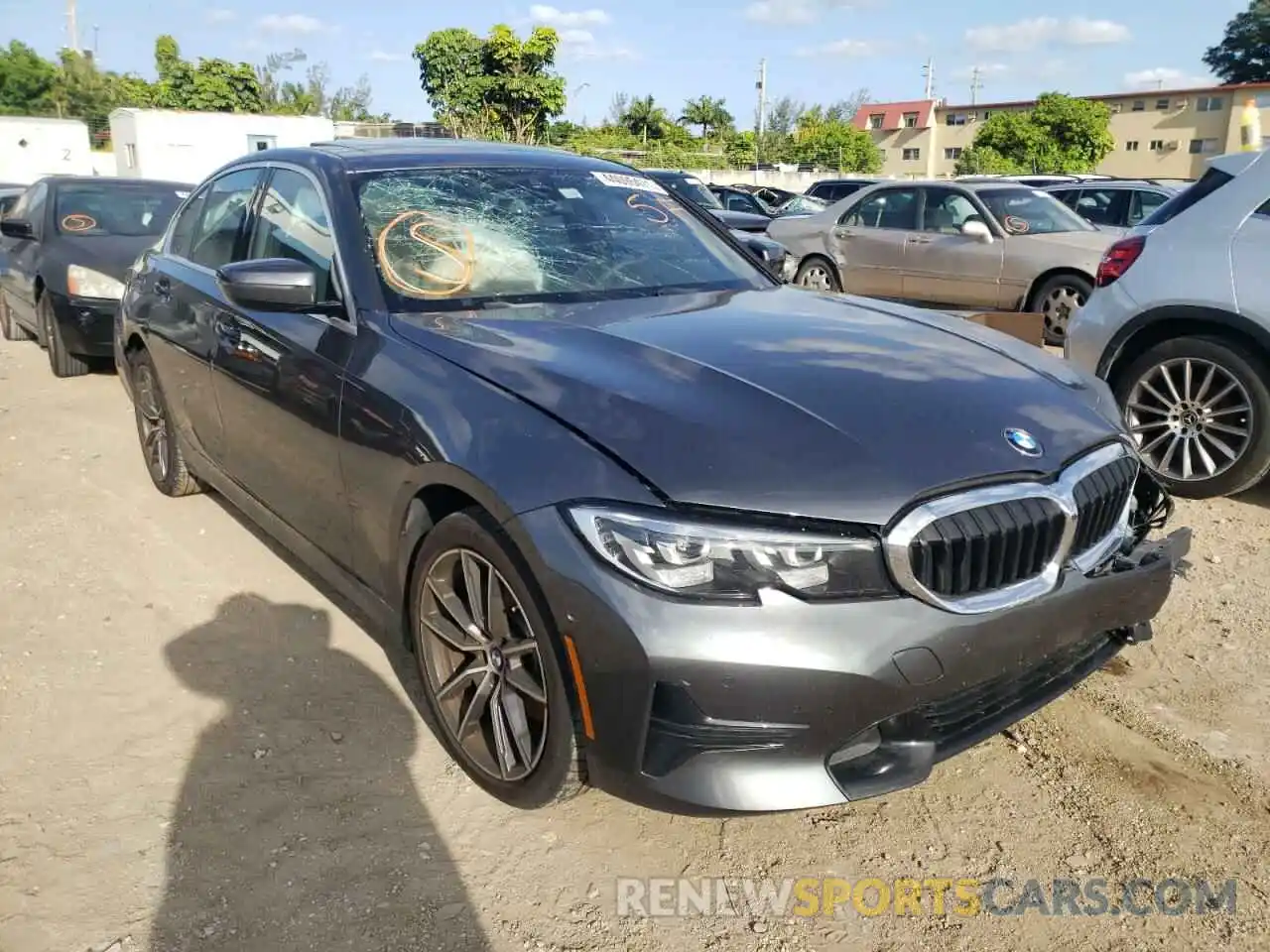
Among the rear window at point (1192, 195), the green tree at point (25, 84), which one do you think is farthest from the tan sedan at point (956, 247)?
the green tree at point (25, 84)

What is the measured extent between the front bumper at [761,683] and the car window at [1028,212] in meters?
8.71

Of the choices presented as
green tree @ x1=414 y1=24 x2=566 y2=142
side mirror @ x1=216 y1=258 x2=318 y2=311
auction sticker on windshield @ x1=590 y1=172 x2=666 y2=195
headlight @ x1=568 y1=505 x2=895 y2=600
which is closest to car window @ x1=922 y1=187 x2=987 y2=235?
auction sticker on windshield @ x1=590 y1=172 x2=666 y2=195

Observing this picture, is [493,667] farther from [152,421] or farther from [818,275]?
[818,275]

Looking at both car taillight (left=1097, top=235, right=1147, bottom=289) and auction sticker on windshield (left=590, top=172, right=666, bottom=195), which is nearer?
auction sticker on windshield (left=590, top=172, right=666, bottom=195)

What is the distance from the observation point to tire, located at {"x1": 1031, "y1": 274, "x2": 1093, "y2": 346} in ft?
30.5

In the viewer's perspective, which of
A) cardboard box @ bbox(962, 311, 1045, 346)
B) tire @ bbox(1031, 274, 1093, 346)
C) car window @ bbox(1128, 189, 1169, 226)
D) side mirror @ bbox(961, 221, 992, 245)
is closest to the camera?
cardboard box @ bbox(962, 311, 1045, 346)

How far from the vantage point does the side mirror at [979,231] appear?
32.3 feet

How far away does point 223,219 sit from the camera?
4.14 metres

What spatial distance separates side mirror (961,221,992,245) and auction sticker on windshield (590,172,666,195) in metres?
6.72

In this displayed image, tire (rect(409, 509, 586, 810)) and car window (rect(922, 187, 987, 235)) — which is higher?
car window (rect(922, 187, 987, 235))

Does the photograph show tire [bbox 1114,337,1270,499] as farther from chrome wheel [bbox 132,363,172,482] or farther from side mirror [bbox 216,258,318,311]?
chrome wheel [bbox 132,363,172,482]

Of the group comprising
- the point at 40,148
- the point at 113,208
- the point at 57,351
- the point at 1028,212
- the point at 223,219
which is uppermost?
the point at 40,148

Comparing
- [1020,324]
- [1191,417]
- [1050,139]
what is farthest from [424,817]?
[1050,139]

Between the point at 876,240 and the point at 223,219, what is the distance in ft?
27.3
